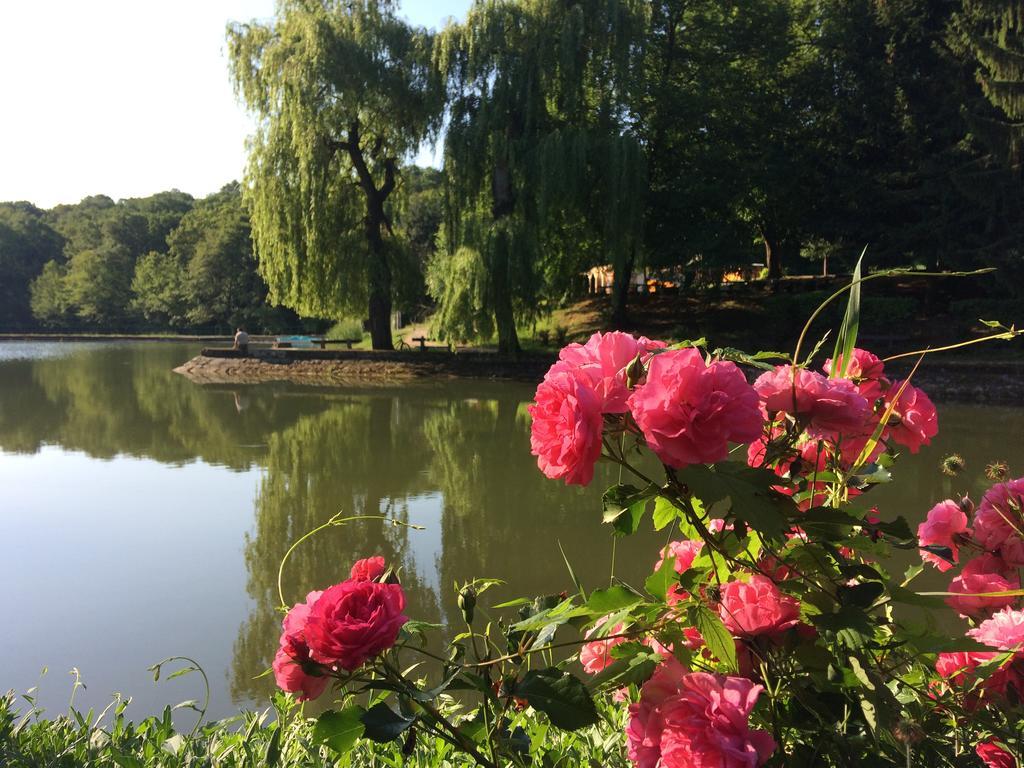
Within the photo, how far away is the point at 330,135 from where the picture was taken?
59.4 feet

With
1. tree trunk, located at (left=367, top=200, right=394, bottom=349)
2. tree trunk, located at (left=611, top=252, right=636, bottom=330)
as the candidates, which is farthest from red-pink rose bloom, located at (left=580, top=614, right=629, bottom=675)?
tree trunk, located at (left=367, top=200, right=394, bottom=349)

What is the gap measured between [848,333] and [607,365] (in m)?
0.34

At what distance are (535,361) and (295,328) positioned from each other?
74.5 ft

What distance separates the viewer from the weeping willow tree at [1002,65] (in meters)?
14.8

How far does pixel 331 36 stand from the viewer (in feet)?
56.4

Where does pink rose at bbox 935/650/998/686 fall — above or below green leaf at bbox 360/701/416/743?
below

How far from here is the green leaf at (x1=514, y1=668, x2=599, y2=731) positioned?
3.22ft

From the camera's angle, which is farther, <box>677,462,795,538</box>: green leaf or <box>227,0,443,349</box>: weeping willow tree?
<box>227,0,443,349</box>: weeping willow tree

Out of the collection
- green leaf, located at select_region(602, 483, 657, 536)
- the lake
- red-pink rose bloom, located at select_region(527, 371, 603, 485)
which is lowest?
the lake

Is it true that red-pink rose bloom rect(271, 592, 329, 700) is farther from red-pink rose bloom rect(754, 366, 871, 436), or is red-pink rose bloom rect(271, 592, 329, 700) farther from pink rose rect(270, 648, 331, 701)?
red-pink rose bloom rect(754, 366, 871, 436)

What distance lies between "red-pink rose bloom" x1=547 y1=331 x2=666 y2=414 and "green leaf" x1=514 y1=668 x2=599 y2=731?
1.17 ft

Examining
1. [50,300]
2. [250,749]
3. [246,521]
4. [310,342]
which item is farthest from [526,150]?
[50,300]

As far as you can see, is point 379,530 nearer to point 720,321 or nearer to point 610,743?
point 610,743

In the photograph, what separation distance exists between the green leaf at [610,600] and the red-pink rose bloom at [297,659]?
14.3 inches
